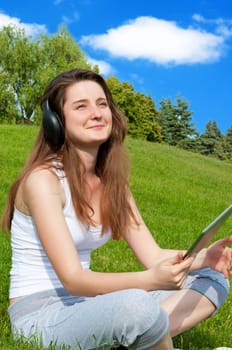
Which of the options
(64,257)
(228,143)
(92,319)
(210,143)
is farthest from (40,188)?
(228,143)

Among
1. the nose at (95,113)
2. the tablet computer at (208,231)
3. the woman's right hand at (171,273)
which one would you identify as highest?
the nose at (95,113)

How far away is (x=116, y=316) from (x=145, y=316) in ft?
0.52

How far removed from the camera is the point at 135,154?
23.4m


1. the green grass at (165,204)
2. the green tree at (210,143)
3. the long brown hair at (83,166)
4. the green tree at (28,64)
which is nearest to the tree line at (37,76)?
the green tree at (28,64)

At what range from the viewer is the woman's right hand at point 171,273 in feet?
9.75

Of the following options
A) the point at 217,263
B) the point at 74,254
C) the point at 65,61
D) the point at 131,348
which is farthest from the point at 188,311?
the point at 65,61

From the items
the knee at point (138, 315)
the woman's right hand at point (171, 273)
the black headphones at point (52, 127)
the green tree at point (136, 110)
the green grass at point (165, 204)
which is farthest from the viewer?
the green tree at point (136, 110)

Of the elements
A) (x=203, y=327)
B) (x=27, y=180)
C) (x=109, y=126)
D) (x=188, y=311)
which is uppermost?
(x=109, y=126)

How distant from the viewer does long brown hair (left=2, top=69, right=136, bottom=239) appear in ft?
12.1

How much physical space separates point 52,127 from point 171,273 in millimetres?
1249

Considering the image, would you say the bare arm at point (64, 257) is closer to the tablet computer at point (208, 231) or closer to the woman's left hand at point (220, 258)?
the tablet computer at point (208, 231)

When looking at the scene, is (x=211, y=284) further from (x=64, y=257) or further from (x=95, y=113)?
(x=95, y=113)

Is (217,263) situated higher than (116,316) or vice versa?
(217,263)

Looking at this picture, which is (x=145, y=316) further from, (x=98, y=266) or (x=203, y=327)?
(x=98, y=266)
